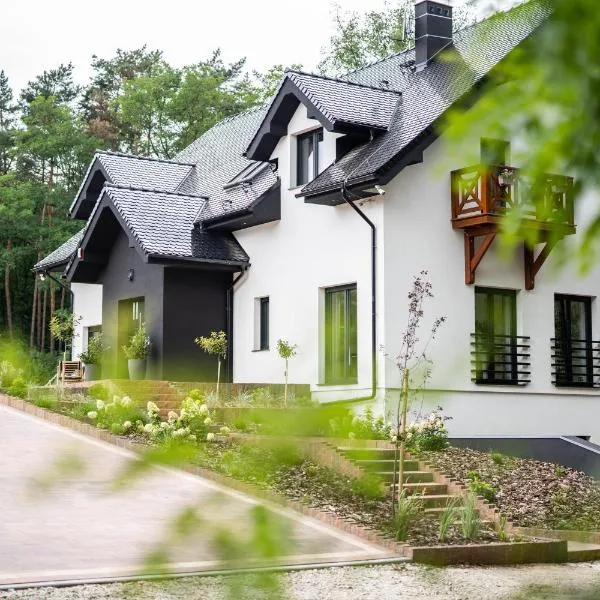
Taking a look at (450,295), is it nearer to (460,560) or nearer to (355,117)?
(355,117)

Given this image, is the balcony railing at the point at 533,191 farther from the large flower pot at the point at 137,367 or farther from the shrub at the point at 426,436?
the large flower pot at the point at 137,367

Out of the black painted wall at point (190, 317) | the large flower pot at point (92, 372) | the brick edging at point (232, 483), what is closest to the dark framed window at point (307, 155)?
the black painted wall at point (190, 317)

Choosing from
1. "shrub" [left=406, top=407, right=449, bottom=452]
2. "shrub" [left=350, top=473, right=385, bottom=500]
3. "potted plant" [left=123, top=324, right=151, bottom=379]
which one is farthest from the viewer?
"potted plant" [left=123, top=324, right=151, bottom=379]

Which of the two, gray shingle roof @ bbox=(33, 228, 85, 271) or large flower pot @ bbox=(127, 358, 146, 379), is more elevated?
gray shingle roof @ bbox=(33, 228, 85, 271)

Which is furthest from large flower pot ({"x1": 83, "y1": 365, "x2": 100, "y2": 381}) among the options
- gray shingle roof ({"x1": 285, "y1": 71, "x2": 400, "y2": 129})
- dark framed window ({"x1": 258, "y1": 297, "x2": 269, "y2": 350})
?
gray shingle roof ({"x1": 285, "y1": 71, "x2": 400, "y2": 129})

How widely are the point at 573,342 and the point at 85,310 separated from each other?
1206cm

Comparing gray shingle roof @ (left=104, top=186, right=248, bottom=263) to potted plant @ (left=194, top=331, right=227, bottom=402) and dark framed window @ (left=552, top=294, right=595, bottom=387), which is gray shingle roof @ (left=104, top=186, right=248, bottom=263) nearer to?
potted plant @ (left=194, top=331, right=227, bottom=402)

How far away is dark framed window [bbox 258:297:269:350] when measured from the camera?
64.0ft

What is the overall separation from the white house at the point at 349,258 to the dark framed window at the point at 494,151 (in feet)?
44.8

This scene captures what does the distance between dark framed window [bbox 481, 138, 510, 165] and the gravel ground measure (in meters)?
0.47

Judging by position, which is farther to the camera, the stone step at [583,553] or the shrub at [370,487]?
the stone step at [583,553]

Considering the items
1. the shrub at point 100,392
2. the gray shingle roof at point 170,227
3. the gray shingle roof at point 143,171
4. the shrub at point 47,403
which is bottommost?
the shrub at point 47,403

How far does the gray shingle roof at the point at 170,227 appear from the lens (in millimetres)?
18859

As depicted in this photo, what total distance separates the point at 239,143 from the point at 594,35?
76.8 feet
